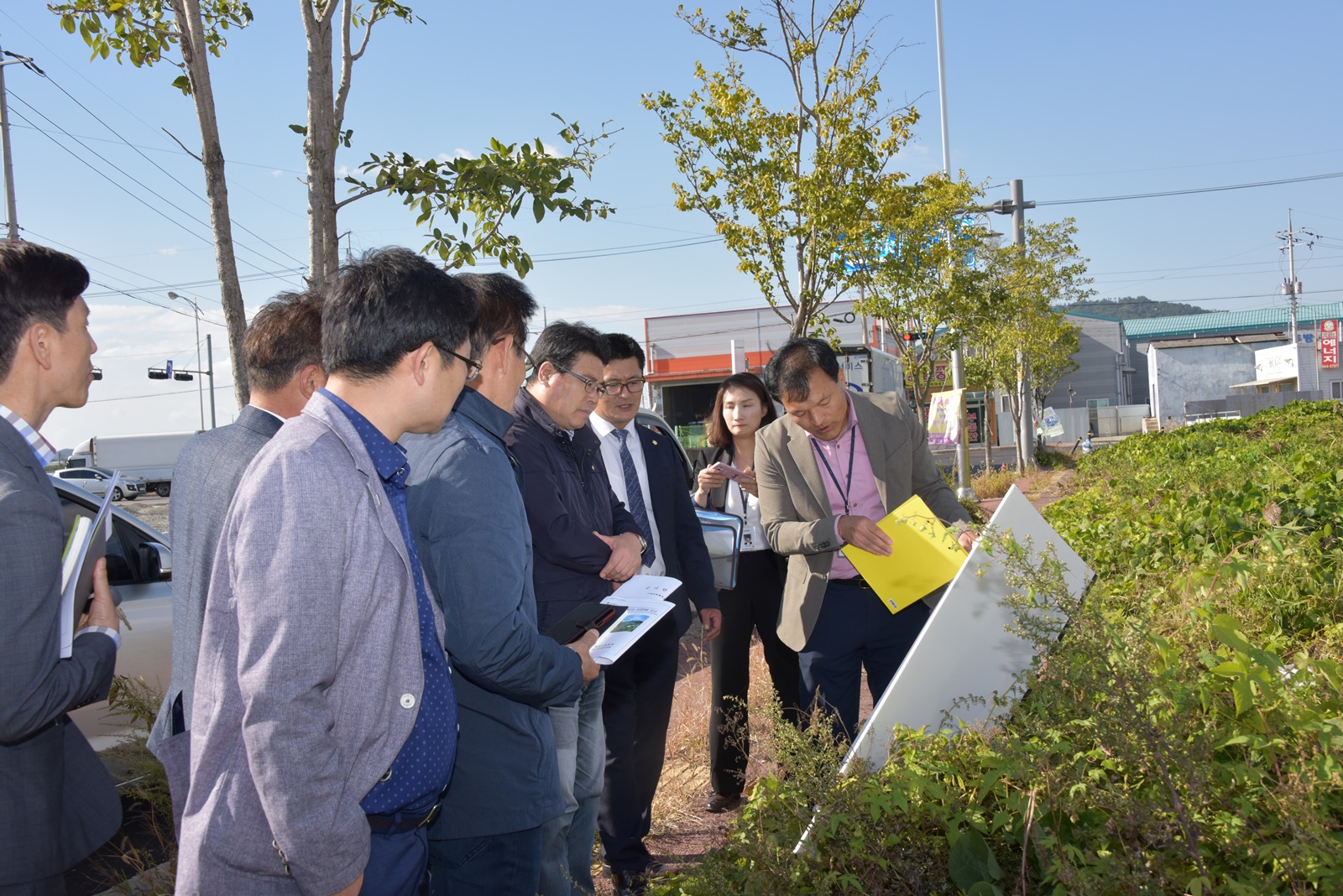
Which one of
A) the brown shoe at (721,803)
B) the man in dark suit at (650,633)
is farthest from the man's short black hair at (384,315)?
the brown shoe at (721,803)

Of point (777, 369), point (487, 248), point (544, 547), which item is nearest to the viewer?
point (544, 547)

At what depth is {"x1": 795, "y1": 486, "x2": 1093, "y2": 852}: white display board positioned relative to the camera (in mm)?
2365

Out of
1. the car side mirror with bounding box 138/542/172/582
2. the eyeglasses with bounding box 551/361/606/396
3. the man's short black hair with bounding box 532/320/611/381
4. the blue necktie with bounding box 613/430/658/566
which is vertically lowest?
the car side mirror with bounding box 138/542/172/582

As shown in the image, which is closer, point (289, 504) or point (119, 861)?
point (289, 504)

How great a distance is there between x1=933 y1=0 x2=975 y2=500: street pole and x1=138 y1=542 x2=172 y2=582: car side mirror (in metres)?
8.43

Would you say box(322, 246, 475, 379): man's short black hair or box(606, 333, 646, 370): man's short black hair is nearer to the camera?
box(322, 246, 475, 379): man's short black hair

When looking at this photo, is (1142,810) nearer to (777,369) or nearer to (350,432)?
(350,432)

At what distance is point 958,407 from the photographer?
13.7m

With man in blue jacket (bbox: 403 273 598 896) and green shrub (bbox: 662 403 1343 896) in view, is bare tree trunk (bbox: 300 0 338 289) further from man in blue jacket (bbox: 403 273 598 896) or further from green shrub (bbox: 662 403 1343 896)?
green shrub (bbox: 662 403 1343 896)

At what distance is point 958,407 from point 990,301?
249cm

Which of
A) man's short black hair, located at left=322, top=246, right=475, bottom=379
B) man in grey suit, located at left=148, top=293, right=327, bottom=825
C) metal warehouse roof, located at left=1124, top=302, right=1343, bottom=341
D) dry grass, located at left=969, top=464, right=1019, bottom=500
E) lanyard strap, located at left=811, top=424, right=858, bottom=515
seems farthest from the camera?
metal warehouse roof, located at left=1124, top=302, right=1343, bottom=341

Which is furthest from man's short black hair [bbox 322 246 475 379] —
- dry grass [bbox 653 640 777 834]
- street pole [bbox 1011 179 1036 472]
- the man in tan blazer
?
street pole [bbox 1011 179 1036 472]

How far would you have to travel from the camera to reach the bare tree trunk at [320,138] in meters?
4.29

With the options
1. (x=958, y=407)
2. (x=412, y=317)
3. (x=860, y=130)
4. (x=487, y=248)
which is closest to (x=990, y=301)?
(x=958, y=407)
